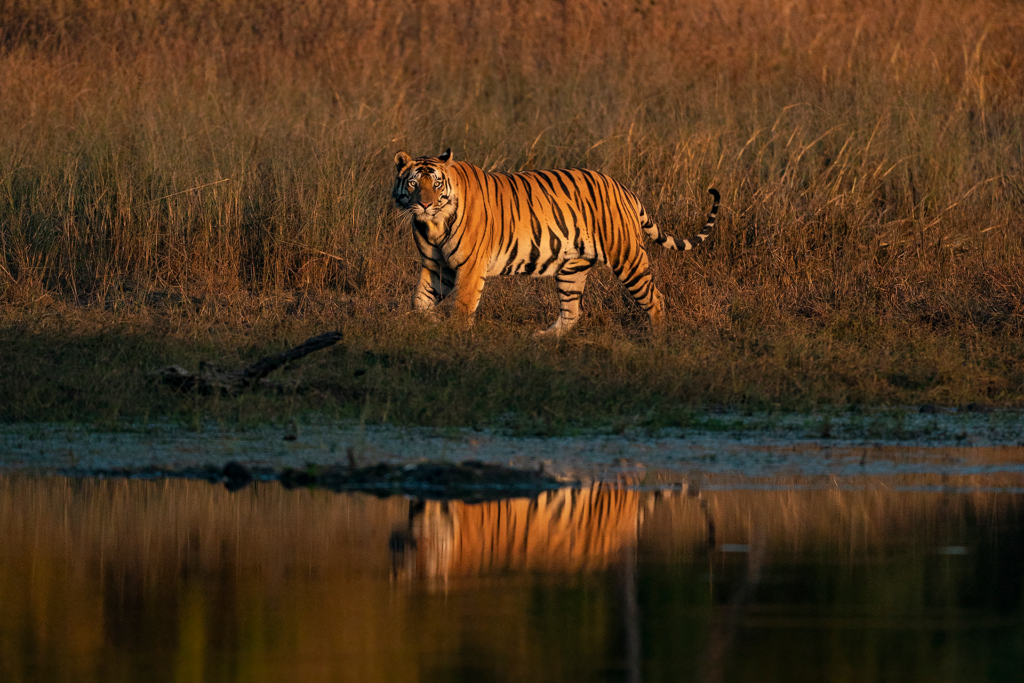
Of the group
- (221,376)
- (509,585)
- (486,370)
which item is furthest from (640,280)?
(509,585)

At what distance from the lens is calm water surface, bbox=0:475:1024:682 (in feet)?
11.4

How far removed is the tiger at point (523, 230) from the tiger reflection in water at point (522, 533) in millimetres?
3797

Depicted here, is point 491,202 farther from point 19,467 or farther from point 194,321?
point 19,467

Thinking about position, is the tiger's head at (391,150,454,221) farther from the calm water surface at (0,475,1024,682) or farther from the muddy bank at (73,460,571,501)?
the calm water surface at (0,475,1024,682)

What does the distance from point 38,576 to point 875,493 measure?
2874mm

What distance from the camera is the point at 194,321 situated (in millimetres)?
8992

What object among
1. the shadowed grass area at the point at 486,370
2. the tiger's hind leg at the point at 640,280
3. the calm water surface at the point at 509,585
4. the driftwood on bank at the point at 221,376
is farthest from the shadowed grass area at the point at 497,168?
the calm water surface at the point at 509,585

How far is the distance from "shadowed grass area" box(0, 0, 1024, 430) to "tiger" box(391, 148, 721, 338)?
31cm

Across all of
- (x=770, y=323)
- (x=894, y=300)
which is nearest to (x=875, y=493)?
(x=770, y=323)

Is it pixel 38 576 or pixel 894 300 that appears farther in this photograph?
pixel 894 300

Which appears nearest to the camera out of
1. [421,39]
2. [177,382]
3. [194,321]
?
[177,382]

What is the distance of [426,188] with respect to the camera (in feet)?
29.1

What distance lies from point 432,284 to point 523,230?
0.69 meters

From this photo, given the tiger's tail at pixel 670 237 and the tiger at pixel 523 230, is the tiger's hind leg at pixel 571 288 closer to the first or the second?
the tiger at pixel 523 230
